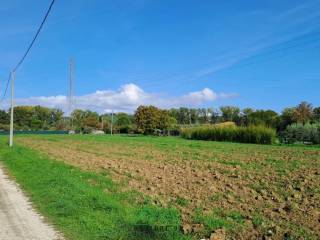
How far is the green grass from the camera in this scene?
7746 millimetres

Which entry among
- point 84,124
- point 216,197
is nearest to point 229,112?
point 84,124

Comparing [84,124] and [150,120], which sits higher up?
[150,120]

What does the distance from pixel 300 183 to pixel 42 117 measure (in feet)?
460

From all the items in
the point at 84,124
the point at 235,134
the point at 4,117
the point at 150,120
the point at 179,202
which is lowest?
the point at 179,202

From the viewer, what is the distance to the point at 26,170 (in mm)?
17922

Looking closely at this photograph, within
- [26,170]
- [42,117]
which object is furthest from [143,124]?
[26,170]

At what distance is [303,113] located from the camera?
8481 centimetres

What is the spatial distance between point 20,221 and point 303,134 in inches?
1784

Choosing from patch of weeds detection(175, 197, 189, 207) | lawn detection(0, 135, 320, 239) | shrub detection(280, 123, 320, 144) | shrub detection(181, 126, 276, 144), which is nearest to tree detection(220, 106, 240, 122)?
shrub detection(181, 126, 276, 144)

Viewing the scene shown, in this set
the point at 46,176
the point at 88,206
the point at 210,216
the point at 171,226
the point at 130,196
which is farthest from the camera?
the point at 46,176

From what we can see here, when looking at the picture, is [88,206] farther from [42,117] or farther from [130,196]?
[42,117]

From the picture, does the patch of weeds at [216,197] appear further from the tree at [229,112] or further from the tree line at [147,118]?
the tree at [229,112]

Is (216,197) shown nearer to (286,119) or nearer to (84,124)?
(286,119)

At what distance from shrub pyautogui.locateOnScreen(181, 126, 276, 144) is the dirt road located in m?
42.7
